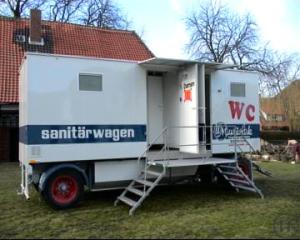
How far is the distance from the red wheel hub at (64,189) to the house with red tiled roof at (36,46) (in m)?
11.1

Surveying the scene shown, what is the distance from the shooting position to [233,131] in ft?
38.8

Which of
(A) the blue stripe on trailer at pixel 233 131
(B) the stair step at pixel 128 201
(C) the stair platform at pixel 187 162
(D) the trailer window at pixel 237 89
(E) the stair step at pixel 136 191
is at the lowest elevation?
(B) the stair step at pixel 128 201

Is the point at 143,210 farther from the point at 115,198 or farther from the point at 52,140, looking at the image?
the point at 52,140

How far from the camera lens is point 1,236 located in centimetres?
739

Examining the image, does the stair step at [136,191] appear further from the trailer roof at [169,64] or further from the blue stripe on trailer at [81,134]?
the trailer roof at [169,64]

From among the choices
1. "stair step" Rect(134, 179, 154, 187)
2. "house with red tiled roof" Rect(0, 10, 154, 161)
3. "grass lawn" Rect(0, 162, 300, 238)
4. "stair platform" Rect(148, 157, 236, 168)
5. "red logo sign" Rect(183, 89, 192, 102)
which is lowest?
"grass lawn" Rect(0, 162, 300, 238)

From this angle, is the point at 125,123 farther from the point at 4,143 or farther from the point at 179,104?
the point at 4,143

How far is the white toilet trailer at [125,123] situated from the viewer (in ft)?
31.1

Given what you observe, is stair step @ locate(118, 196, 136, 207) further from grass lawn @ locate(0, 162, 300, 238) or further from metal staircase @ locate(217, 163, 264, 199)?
metal staircase @ locate(217, 163, 264, 199)

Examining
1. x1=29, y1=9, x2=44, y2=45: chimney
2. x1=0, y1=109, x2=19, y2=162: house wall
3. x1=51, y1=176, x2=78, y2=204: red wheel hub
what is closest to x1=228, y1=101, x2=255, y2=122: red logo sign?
x1=51, y1=176, x2=78, y2=204: red wheel hub

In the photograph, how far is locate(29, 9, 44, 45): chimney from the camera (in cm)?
2352

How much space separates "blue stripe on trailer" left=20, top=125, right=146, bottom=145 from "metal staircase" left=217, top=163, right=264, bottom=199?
94.0 inches

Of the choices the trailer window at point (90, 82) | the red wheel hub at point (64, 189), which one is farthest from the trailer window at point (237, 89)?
the red wheel hub at point (64, 189)

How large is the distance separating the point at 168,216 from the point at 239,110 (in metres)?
4.46
